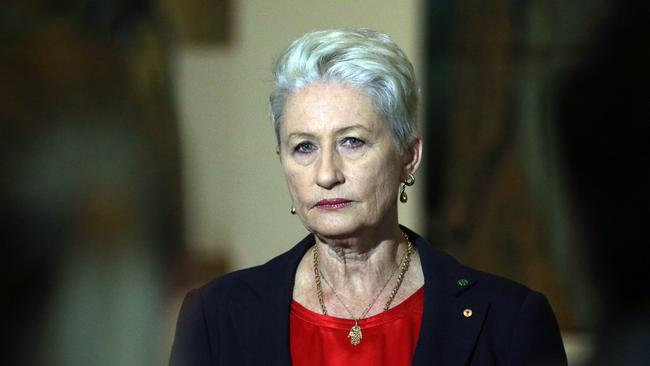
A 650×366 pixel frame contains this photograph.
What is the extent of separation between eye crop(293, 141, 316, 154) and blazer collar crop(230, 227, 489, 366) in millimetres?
299

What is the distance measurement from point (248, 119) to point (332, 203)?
6.96 ft

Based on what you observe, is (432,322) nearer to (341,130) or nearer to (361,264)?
(361,264)

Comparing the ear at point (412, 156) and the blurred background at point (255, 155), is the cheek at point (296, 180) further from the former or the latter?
the blurred background at point (255, 155)

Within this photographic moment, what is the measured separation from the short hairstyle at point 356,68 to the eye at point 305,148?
0.29 feet

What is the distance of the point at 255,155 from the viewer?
4.21 meters

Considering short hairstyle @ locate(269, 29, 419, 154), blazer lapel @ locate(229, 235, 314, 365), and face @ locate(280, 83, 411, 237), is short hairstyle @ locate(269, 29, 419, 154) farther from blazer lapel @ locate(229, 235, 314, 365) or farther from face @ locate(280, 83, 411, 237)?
blazer lapel @ locate(229, 235, 314, 365)

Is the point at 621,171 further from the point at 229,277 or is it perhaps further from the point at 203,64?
the point at 229,277

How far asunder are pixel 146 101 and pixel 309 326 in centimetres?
224

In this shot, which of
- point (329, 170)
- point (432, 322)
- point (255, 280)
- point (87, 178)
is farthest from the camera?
point (87, 178)

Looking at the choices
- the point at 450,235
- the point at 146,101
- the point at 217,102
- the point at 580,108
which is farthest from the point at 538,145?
the point at 146,101

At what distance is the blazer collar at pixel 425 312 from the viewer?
2.20 m

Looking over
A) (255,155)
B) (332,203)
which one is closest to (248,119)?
(255,155)

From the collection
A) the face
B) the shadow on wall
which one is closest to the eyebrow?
the face

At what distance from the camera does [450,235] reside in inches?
165
